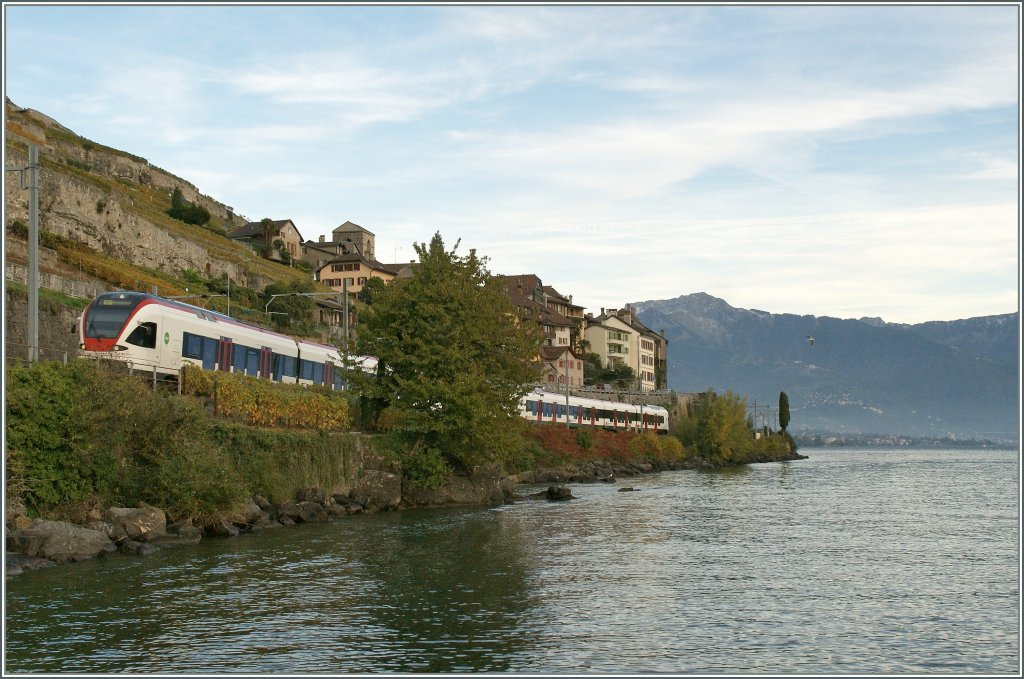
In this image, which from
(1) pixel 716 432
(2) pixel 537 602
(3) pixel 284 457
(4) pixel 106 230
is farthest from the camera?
(1) pixel 716 432


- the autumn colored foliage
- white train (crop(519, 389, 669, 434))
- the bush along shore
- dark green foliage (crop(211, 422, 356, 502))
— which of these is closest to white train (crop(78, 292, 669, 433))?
the autumn colored foliage

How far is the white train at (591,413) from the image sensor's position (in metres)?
90.7

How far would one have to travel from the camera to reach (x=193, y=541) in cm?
3234

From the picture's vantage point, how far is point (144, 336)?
40.4m

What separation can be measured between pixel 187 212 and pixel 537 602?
118 metres

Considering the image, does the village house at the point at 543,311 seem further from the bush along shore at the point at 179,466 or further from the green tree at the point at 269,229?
the bush along shore at the point at 179,466

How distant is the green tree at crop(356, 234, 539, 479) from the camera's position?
166 feet

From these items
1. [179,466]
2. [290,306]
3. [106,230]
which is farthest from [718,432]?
[179,466]

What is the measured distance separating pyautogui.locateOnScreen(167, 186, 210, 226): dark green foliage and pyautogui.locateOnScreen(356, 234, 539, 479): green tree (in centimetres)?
8448

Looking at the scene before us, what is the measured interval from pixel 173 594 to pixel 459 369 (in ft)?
96.1

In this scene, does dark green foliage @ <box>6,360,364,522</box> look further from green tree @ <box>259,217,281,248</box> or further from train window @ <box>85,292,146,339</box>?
green tree @ <box>259,217,281,248</box>

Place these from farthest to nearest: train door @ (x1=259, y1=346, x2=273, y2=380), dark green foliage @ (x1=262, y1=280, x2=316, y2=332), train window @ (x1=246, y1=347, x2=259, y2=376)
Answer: dark green foliage @ (x1=262, y1=280, x2=316, y2=332), train door @ (x1=259, y1=346, x2=273, y2=380), train window @ (x1=246, y1=347, x2=259, y2=376)

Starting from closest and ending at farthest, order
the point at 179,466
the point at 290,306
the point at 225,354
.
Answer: the point at 179,466 → the point at 225,354 → the point at 290,306

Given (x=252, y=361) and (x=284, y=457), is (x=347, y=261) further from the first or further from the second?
(x=284, y=457)
